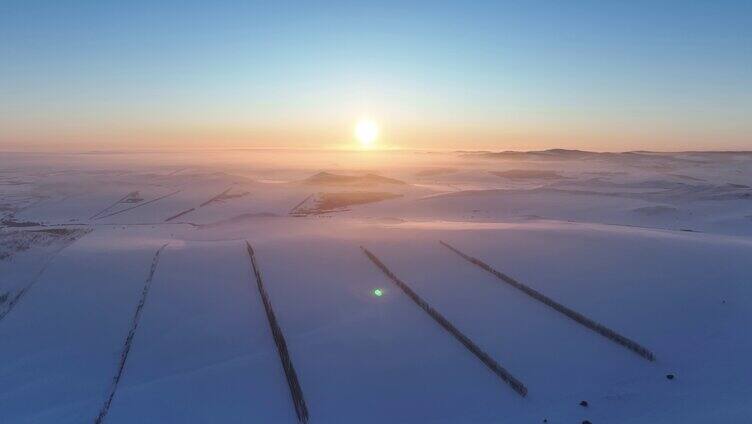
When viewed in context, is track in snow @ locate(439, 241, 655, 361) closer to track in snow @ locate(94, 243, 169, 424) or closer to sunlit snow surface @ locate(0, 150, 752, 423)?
sunlit snow surface @ locate(0, 150, 752, 423)

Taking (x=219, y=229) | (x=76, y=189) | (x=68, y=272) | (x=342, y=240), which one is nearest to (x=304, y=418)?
(x=342, y=240)

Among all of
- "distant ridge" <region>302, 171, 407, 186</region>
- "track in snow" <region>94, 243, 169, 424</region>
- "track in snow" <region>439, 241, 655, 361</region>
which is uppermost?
"distant ridge" <region>302, 171, 407, 186</region>

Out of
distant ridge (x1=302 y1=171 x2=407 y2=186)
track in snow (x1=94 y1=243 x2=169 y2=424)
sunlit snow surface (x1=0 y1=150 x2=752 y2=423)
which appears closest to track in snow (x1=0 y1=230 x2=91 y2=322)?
sunlit snow surface (x1=0 y1=150 x2=752 y2=423)

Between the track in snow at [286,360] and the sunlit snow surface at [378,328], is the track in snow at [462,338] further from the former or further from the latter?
the track in snow at [286,360]

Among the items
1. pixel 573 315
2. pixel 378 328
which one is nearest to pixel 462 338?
pixel 378 328

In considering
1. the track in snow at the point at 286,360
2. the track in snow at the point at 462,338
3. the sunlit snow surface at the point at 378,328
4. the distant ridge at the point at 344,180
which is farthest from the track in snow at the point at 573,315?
the distant ridge at the point at 344,180

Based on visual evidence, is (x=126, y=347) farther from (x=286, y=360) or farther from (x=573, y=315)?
(x=573, y=315)

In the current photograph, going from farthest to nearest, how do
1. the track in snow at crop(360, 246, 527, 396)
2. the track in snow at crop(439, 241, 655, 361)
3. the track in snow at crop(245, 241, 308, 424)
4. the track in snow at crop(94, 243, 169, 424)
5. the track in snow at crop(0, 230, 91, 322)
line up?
1. the track in snow at crop(0, 230, 91, 322)
2. the track in snow at crop(439, 241, 655, 361)
3. the track in snow at crop(360, 246, 527, 396)
4. the track in snow at crop(94, 243, 169, 424)
5. the track in snow at crop(245, 241, 308, 424)
